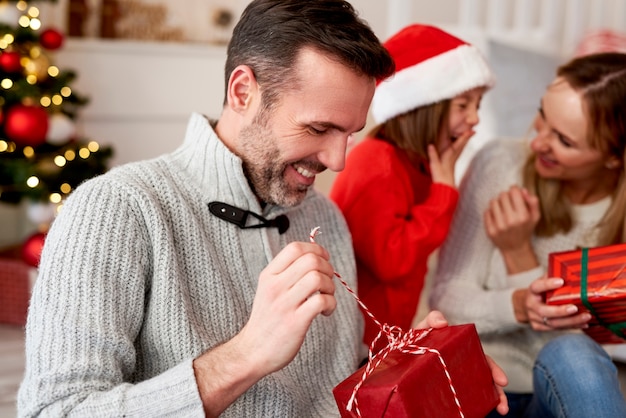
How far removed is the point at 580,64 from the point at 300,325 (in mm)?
1148

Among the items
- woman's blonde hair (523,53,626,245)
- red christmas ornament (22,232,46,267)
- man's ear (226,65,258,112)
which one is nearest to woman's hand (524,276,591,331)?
woman's blonde hair (523,53,626,245)

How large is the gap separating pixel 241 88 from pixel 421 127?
698 mm

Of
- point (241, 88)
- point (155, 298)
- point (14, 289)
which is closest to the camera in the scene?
Result: point (155, 298)

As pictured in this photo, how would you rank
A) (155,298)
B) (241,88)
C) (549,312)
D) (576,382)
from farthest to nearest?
(549,312)
(576,382)
(241,88)
(155,298)

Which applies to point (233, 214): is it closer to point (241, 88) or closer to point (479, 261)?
point (241, 88)

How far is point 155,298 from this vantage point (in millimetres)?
1231

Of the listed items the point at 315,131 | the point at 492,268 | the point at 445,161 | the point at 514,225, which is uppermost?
the point at 315,131

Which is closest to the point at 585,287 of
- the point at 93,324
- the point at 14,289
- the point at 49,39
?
the point at 93,324

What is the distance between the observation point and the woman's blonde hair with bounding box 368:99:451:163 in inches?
75.9

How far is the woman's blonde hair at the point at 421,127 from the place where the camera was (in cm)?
193

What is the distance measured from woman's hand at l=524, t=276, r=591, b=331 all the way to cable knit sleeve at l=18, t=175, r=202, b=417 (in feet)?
2.70

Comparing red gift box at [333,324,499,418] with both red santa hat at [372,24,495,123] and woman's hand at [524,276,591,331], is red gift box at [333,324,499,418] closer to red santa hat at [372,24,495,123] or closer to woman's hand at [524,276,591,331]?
woman's hand at [524,276,591,331]

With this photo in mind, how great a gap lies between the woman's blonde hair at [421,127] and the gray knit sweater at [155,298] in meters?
0.49

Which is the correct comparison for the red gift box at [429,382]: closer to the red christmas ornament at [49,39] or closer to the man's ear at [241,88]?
the man's ear at [241,88]
